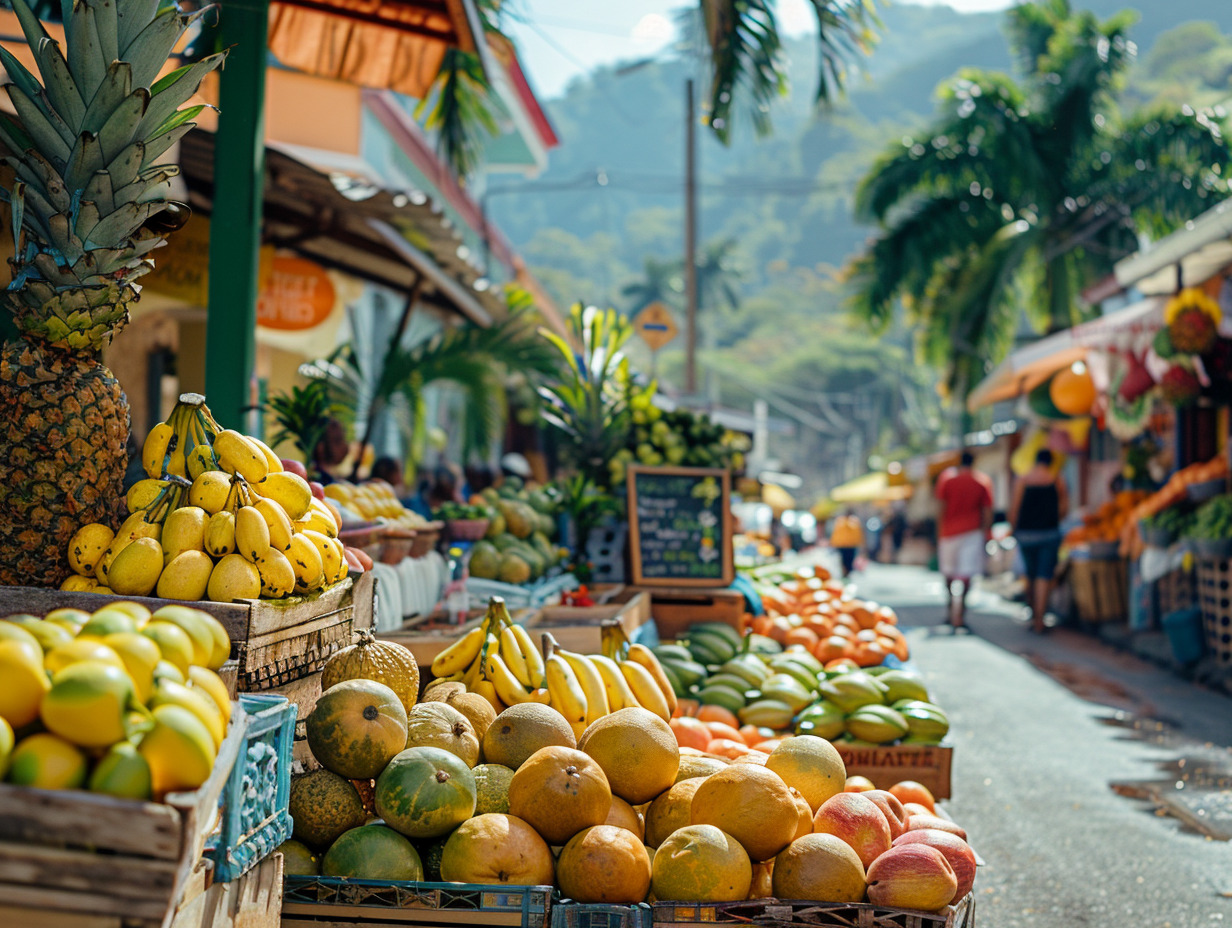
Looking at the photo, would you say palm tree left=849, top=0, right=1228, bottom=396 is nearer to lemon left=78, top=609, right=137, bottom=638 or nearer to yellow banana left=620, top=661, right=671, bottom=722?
yellow banana left=620, top=661, right=671, bottom=722

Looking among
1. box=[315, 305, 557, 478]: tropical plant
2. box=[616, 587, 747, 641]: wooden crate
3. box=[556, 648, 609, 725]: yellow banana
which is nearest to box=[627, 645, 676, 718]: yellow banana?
box=[556, 648, 609, 725]: yellow banana

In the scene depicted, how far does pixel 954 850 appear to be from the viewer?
114 inches

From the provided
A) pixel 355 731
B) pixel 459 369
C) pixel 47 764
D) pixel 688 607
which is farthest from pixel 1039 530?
pixel 47 764

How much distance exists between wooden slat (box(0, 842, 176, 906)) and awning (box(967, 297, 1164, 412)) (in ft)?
36.8

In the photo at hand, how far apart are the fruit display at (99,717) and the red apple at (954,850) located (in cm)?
189

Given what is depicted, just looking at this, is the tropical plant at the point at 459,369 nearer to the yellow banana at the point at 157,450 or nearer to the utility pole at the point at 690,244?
the yellow banana at the point at 157,450

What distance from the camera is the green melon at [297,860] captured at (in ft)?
8.48

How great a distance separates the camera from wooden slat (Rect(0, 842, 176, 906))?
163 cm

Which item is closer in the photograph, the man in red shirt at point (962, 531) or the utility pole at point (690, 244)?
the man in red shirt at point (962, 531)

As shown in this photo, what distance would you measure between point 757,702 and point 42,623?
345cm

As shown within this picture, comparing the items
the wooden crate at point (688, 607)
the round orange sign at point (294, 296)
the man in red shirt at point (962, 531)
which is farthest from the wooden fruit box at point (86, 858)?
the man in red shirt at point (962, 531)

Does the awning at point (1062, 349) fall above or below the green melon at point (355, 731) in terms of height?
above

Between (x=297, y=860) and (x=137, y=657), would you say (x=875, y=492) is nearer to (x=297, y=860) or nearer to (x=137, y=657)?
(x=297, y=860)

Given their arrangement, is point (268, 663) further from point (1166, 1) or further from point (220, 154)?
point (1166, 1)
